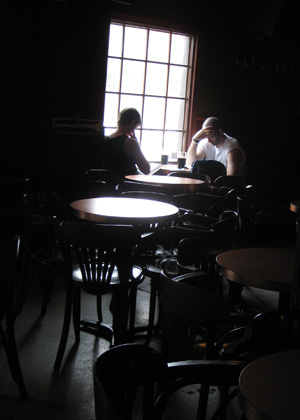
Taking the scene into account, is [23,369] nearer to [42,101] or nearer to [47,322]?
[47,322]

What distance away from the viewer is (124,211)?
3.57 m

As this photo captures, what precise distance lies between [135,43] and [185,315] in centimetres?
549

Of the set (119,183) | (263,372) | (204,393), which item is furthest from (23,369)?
(119,183)

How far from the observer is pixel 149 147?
700cm

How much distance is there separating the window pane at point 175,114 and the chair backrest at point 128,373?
20.0 feet

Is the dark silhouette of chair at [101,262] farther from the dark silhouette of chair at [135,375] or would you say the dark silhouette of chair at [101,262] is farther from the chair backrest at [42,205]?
the dark silhouette of chair at [135,375]

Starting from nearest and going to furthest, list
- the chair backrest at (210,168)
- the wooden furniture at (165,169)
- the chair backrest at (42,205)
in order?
the chair backrest at (42,205) < the chair backrest at (210,168) < the wooden furniture at (165,169)

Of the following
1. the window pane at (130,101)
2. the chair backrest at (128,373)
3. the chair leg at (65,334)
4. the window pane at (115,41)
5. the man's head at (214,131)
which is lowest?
the chair leg at (65,334)

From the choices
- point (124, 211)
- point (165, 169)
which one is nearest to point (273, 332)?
point (124, 211)

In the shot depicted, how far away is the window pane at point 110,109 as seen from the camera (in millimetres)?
6645

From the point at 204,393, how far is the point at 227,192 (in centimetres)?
380

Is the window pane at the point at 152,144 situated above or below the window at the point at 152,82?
below

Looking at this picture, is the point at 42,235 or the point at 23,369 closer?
the point at 23,369

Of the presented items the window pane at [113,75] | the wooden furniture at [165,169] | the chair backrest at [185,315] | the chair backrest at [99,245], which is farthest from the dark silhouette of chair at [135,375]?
the window pane at [113,75]
